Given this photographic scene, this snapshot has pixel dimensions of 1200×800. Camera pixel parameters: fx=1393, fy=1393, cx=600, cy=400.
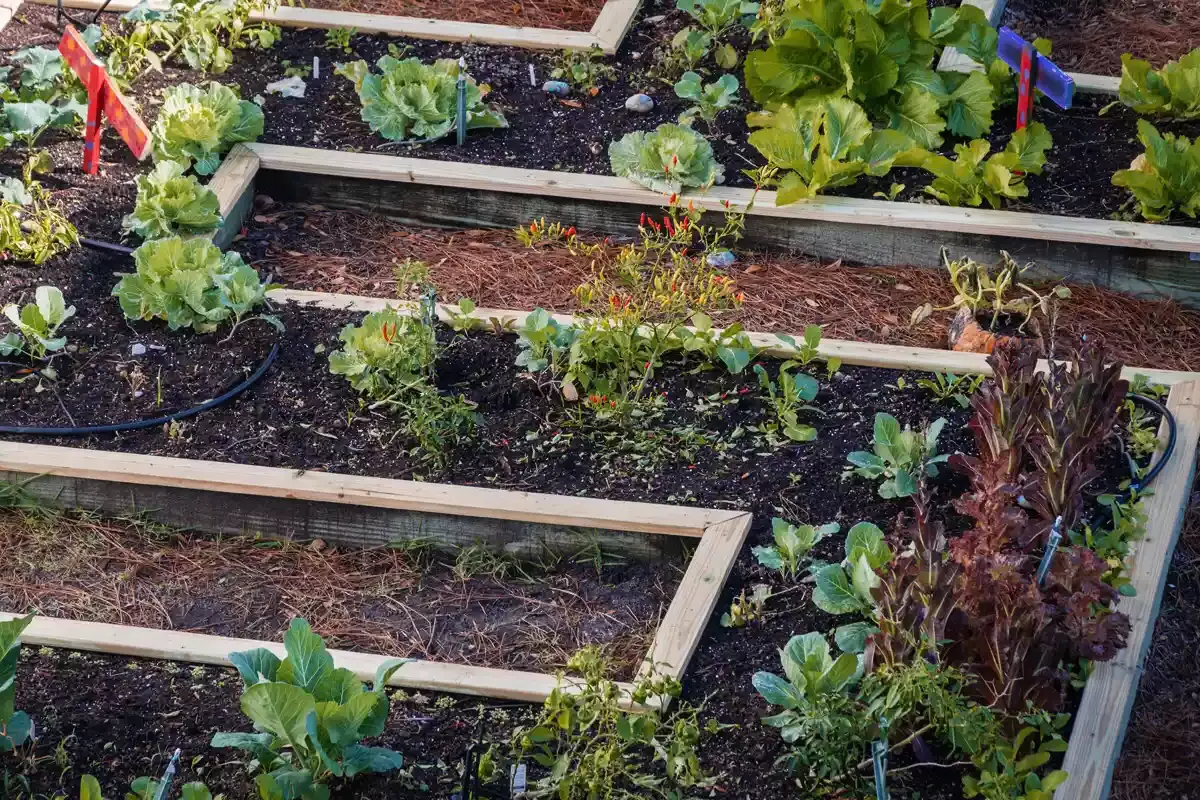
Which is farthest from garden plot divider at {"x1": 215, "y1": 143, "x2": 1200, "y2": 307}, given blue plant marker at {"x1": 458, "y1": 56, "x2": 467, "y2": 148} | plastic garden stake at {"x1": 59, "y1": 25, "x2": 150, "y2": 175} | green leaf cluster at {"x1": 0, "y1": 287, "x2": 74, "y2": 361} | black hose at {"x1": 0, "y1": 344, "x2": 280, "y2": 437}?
black hose at {"x1": 0, "y1": 344, "x2": 280, "y2": 437}

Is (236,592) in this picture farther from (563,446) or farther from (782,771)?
(782,771)

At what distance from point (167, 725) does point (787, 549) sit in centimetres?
138

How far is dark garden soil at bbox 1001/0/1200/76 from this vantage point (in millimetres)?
5402

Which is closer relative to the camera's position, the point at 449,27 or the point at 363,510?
the point at 363,510

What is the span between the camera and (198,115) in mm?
4449

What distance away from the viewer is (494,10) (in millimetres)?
5617

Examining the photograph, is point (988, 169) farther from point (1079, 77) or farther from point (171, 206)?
point (171, 206)

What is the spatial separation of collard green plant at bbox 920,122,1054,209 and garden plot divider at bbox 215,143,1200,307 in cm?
6

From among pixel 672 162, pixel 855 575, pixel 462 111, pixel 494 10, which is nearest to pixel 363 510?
pixel 855 575

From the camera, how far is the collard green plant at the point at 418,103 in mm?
4672

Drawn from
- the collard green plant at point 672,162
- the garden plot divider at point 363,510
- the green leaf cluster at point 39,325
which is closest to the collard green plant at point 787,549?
the garden plot divider at point 363,510

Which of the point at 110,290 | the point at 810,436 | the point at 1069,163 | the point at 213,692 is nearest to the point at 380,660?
the point at 213,692

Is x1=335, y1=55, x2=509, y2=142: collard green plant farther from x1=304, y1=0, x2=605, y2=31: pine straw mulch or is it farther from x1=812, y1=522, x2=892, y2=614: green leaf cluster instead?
x1=812, y1=522, x2=892, y2=614: green leaf cluster

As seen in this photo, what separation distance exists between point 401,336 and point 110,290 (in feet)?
3.39
